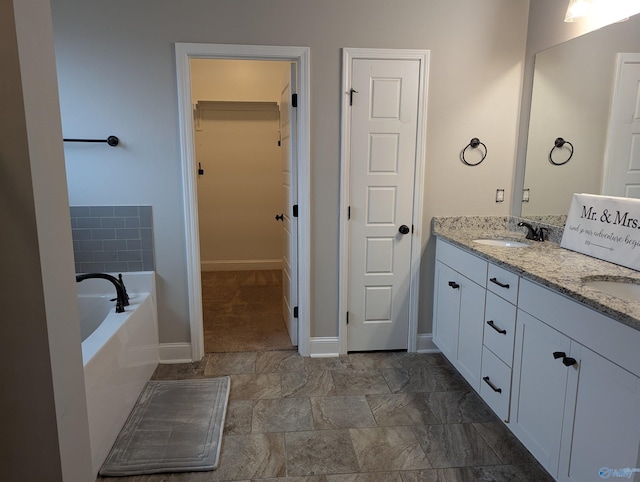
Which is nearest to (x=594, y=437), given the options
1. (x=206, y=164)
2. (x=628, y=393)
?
(x=628, y=393)

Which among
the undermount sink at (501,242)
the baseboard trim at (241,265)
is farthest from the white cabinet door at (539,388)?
the baseboard trim at (241,265)

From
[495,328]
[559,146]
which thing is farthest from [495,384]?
[559,146]

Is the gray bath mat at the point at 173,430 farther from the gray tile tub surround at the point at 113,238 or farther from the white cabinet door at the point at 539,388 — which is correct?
the white cabinet door at the point at 539,388

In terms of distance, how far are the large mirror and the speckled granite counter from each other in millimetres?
243

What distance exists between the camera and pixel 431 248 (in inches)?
123

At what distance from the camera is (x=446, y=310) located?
2889 mm

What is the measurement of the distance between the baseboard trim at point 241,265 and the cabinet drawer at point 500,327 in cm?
369

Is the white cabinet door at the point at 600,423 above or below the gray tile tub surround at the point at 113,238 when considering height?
below

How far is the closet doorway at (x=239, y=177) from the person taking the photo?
194 inches

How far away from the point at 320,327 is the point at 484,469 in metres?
1.43

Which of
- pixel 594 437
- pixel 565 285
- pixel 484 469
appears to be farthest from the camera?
pixel 484 469

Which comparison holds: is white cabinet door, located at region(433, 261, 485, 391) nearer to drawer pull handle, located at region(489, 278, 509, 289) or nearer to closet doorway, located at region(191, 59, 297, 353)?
drawer pull handle, located at region(489, 278, 509, 289)

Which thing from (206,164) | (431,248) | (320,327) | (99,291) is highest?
(206,164)

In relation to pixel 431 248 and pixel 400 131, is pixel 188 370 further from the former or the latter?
pixel 400 131
